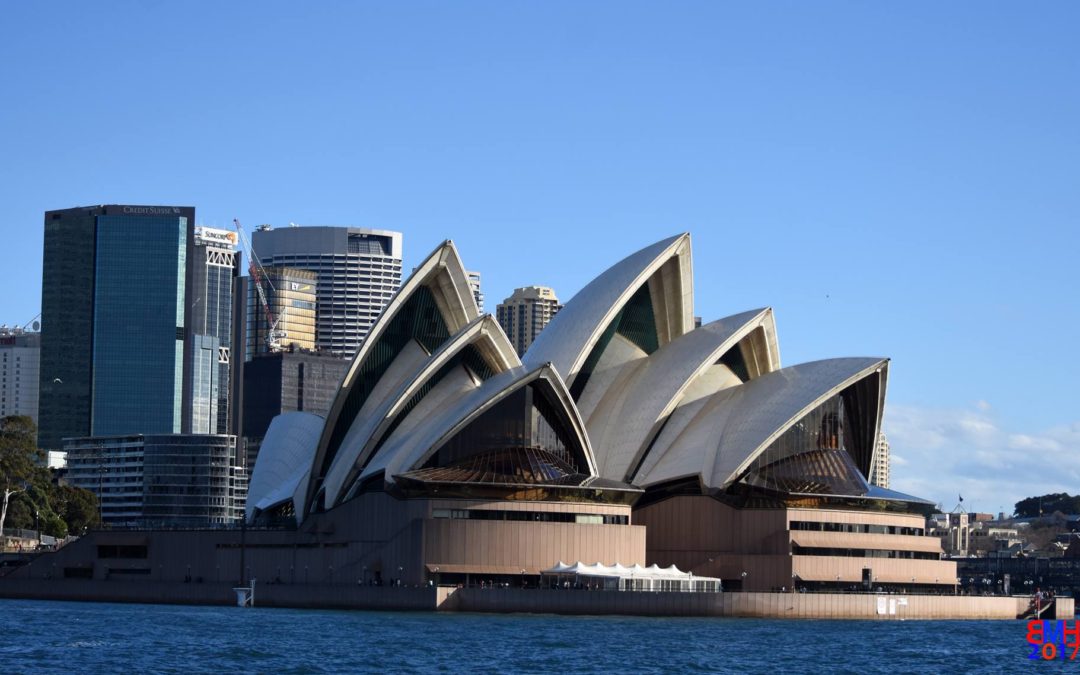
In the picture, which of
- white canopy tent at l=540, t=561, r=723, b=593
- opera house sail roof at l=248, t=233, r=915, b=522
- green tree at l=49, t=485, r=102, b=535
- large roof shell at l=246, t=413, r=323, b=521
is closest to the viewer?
white canopy tent at l=540, t=561, r=723, b=593

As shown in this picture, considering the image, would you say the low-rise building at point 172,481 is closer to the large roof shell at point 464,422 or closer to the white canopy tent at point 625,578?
the large roof shell at point 464,422

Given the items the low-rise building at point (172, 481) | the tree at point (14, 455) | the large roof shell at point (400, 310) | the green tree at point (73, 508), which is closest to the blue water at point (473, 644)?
the large roof shell at point (400, 310)

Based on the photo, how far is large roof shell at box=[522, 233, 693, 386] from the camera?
106 meters

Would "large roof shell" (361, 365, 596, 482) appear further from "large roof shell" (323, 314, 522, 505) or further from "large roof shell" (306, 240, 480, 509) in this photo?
"large roof shell" (306, 240, 480, 509)

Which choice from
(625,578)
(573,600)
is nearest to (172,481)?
(625,578)

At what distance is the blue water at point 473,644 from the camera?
6375cm

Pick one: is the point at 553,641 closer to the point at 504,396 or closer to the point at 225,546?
the point at 504,396

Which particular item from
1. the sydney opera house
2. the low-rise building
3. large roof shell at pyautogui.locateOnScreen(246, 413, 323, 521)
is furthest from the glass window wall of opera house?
the low-rise building

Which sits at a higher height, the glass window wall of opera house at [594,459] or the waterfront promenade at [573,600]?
the glass window wall of opera house at [594,459]

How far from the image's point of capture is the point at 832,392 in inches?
4144

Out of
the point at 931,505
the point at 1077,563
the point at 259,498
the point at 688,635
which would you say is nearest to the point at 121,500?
the point at 259,498

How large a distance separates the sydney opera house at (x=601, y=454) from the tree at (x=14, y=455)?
3713 cm

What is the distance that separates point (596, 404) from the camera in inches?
4281

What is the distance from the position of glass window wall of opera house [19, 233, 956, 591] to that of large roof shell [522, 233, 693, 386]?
0.13 m
